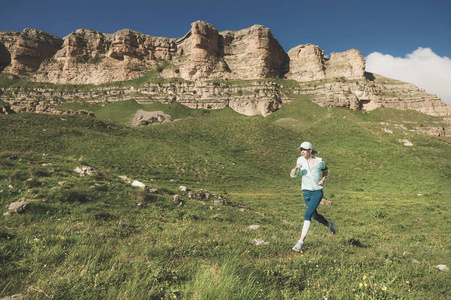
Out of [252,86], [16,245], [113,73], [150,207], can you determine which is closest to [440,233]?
[150,207]

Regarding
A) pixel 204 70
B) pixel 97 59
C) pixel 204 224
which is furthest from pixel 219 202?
pixel 97 59

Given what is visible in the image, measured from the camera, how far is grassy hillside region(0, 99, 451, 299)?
9.92 feet

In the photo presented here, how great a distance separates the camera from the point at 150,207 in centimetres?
1032

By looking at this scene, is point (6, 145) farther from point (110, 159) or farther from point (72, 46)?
point (72, 46)

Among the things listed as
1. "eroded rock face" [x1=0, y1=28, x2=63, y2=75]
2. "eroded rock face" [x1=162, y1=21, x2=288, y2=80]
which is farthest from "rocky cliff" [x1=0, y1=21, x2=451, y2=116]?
"eroded rock face" [x1=162, y1=21, x2=288, y2=80]

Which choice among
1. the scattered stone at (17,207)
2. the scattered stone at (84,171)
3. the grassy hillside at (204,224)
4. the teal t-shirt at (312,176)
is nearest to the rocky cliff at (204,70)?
the grassy hillside at (204,224)

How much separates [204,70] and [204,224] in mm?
94952

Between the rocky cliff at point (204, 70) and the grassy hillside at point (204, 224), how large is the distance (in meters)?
54.1

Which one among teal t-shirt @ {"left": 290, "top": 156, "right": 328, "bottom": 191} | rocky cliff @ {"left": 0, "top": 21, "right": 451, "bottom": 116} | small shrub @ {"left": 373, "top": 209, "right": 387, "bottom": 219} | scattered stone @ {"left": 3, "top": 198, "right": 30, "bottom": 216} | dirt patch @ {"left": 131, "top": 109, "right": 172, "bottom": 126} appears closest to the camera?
teal t-shirt @ {"left": 290, "top": 156, "right": 328, "bottom": 191}

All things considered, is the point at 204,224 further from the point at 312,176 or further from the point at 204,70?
the point at 204,70

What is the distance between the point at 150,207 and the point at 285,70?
11048cm

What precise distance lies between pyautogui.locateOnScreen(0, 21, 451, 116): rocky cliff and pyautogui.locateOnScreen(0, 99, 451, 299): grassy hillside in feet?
178

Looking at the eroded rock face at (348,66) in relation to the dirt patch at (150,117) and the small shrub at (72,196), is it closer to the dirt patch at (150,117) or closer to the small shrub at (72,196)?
the dirt patch at (150,117)

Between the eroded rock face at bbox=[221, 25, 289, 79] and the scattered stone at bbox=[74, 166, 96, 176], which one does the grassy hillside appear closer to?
the scattered stone at bbox=[74, 166, 96, 176]
